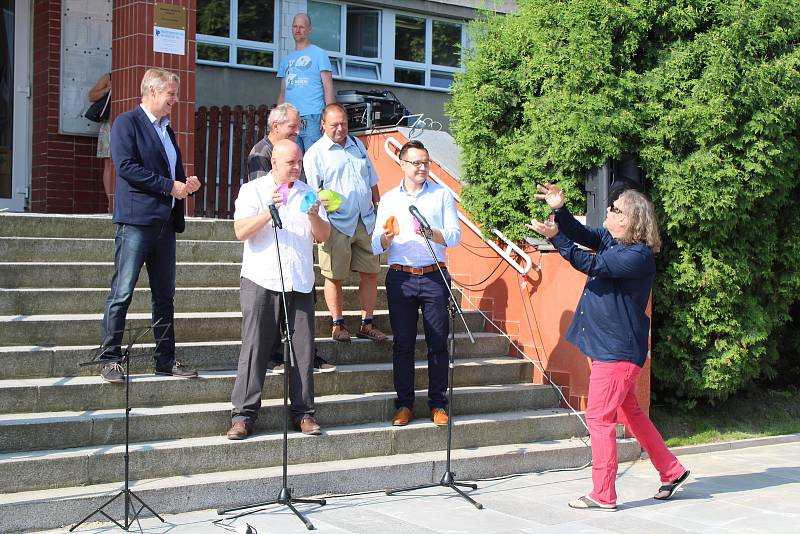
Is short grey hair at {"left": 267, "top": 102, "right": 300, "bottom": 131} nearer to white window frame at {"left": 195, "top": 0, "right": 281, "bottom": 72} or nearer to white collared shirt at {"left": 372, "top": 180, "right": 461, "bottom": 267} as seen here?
white collared shirt at {"left": 372, "top": 180, "right": 461, "bottom": 267}

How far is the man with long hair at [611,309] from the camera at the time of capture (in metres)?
6.51

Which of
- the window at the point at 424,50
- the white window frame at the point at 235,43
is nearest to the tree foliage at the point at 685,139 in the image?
the white window frame at the point at 235,43

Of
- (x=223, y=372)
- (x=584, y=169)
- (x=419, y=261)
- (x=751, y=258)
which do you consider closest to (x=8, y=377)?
(x=223, y=372)

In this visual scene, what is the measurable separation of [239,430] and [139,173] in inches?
71.2

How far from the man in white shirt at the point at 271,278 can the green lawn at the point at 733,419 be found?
3730mm

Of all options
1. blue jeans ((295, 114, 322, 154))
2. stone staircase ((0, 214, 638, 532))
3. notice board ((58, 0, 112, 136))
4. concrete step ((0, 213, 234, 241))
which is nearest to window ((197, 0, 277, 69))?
notice board ((58, 0, 112, 136))

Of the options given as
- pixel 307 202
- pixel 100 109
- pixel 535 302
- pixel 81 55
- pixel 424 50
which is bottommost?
pixel 535 302

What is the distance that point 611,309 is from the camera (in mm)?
6641

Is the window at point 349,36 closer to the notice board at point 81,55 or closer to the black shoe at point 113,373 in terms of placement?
the notice board at point 81,55

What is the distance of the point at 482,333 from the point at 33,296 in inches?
153

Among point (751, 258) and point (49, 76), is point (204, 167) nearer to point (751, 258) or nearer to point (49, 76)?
point (49, 76)

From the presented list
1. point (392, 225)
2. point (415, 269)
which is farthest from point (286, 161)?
point (415, 269)

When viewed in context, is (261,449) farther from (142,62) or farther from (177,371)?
(142,62)

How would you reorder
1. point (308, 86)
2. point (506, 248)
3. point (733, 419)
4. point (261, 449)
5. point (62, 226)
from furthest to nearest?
point (308, 86) → point (733, 419) → point (506, 248) → point (62, 226) → point (261, 449)
